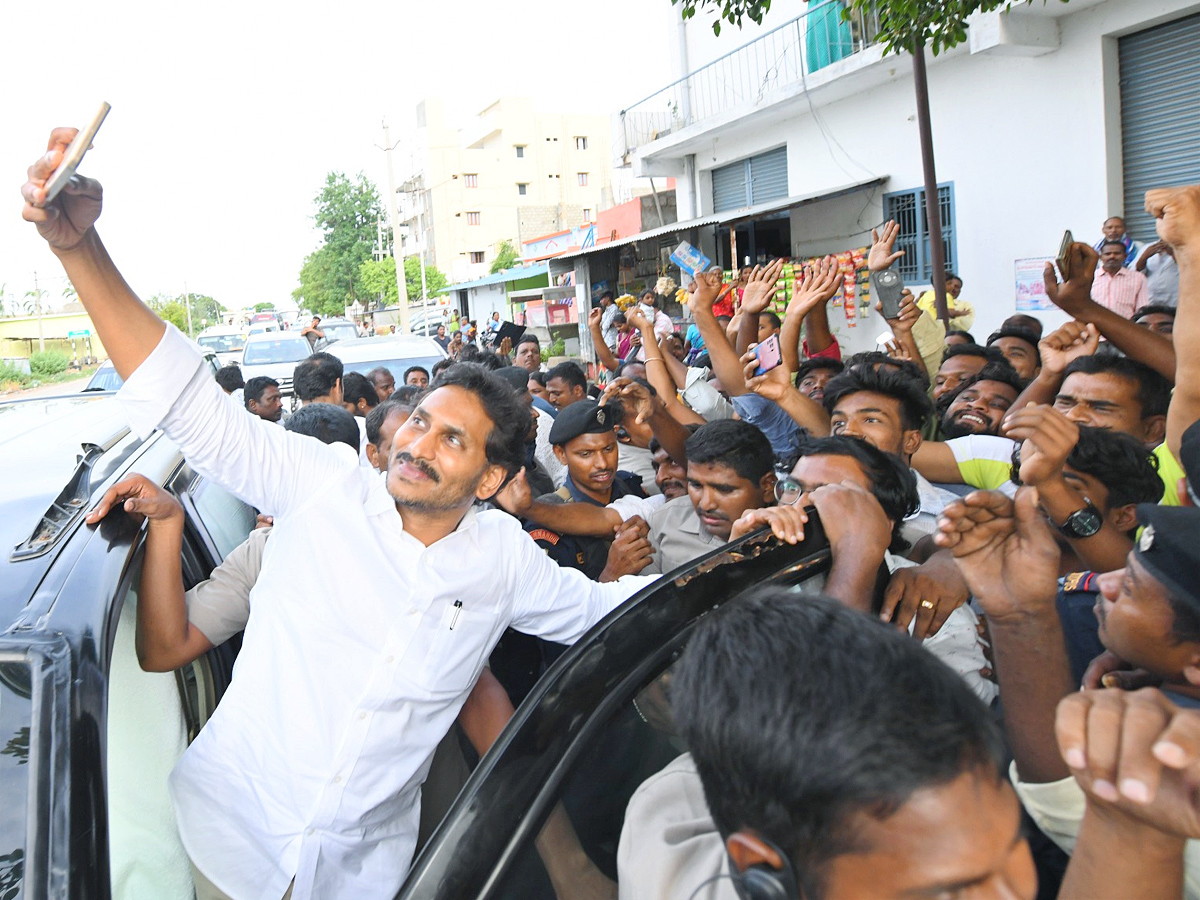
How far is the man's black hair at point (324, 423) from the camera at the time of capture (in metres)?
3.74

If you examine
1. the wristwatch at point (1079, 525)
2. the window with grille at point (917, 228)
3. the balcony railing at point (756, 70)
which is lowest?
the wristwatch at point (1079, 525)

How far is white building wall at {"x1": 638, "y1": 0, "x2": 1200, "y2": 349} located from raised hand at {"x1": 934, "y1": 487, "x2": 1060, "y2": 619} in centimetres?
851

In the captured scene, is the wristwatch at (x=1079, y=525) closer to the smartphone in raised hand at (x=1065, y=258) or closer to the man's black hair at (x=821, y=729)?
the man's black hair at (x=821, y=729)

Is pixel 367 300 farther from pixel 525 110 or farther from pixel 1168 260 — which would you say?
pixel 1168 260

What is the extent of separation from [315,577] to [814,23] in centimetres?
1330

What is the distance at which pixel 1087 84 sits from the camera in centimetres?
896

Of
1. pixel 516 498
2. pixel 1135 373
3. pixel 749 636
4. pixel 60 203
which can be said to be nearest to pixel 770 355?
pixel 1135 373

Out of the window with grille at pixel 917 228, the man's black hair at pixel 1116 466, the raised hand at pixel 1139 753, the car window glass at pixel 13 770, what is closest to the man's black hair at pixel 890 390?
the man's black hair at pixel 1116 466

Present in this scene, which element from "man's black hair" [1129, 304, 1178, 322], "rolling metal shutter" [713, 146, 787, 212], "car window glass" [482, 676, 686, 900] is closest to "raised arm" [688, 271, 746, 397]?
"man's black hair" [1129, 304, 1178, 322]

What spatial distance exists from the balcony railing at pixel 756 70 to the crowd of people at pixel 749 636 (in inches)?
363

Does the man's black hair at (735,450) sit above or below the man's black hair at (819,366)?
below

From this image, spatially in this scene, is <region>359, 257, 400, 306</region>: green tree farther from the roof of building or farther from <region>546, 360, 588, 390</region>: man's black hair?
<region>546, 360, 588, 390</region>: man's black hair

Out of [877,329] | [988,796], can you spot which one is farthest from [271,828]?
[877,329]

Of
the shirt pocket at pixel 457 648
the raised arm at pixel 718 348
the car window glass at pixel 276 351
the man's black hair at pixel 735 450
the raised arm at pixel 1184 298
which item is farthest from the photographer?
the car window glass at pixel 276 351
